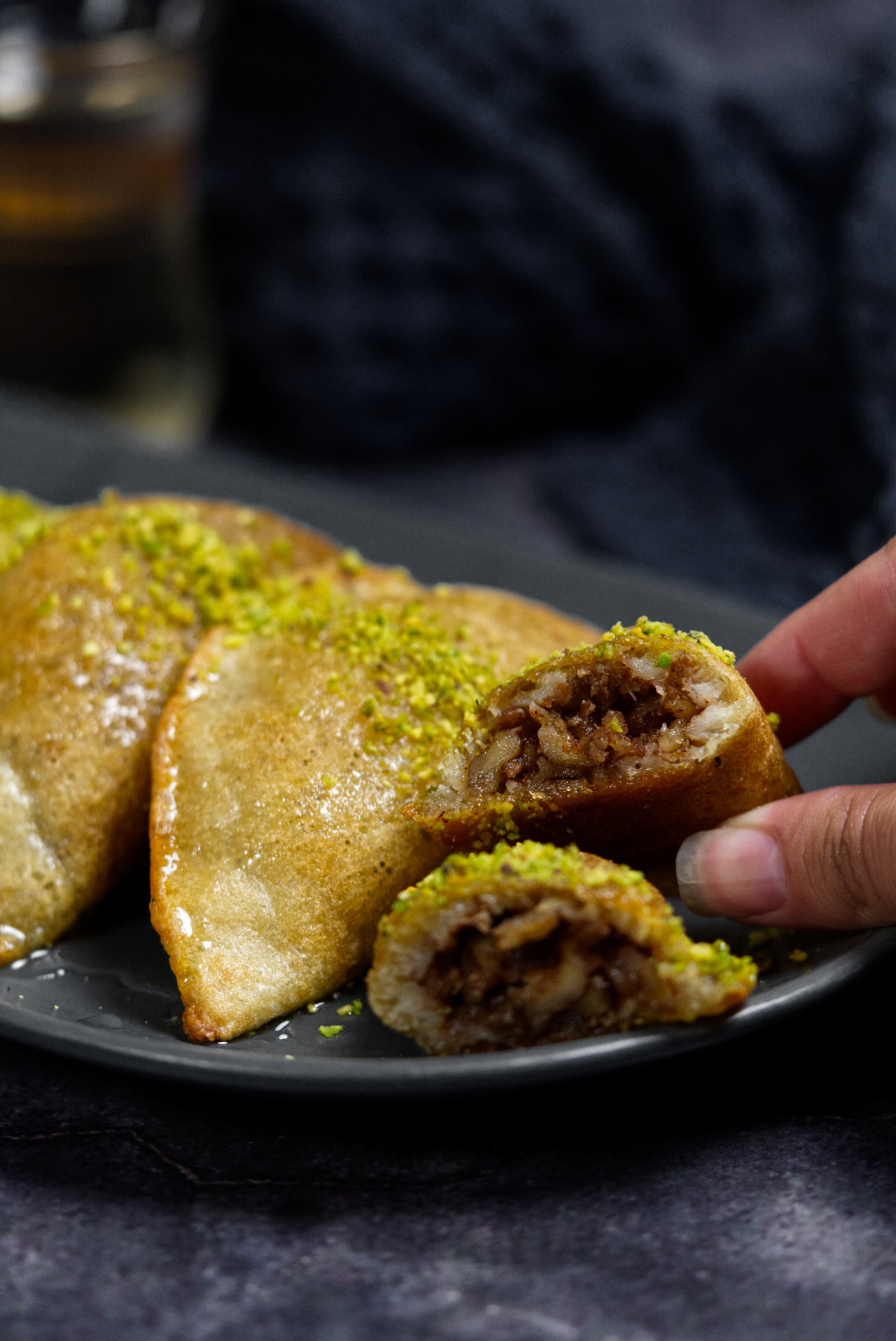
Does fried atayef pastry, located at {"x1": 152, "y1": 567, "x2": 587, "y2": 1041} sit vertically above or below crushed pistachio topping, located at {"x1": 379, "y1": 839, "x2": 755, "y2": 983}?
below

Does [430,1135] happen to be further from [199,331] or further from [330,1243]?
[199,331]

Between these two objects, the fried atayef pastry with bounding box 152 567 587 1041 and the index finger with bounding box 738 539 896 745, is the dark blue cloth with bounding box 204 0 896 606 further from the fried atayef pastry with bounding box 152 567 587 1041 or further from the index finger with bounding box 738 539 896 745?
the fried atayef pastry with bounding box 152 567 587 1041

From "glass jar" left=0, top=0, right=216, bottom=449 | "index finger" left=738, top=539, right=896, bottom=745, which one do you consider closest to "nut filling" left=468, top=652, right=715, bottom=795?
"index finger" left=738, top=539, right=896, bottom=745

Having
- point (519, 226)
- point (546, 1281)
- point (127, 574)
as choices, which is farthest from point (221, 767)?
point (519, 226)

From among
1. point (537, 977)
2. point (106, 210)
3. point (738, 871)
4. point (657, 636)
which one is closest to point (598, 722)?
point (657, 636)

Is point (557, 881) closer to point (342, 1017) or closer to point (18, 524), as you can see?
point (342, 1017)
